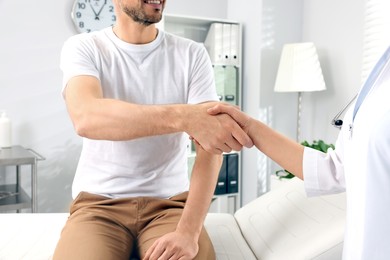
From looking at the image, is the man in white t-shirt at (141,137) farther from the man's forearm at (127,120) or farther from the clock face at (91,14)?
the clock face at (91,14)

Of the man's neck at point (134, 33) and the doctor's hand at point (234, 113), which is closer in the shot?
the doctor's hand at point (234, 113)

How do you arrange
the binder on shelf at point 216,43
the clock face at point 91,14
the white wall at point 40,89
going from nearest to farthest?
1. the white wall at point 40,89
2. the clock face at point 91,14
3. the binder on shelf at point 216,43

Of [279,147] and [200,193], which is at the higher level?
[279,147]

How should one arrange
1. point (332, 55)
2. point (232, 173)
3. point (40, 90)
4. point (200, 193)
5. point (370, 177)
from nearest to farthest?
point (370, 177)
point (200, 193)
point (40, 90)
point (332, 55)
point (232, 173)

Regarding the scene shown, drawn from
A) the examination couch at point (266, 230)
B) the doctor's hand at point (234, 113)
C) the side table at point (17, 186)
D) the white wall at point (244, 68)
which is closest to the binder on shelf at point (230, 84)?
the white wall at point (244, 68)

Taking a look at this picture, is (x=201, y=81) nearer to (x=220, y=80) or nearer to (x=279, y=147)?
(x=279, y=147)

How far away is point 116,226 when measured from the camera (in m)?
1.21

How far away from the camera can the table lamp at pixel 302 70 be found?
280cm

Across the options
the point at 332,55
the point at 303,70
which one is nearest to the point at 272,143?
the point at 303,70

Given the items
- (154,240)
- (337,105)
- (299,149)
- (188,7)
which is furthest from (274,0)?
(154,240)

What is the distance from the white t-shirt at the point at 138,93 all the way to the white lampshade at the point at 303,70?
152 cm

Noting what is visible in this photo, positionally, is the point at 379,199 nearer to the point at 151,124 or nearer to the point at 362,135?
the point at 362,135

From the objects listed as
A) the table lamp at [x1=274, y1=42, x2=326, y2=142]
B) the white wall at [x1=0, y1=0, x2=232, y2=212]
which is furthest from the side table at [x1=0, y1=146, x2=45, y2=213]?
the table lamp at [x1=274, y1=42, x2=326, y2=142]

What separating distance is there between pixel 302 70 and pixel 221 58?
640 mm
